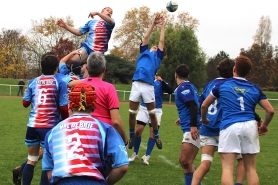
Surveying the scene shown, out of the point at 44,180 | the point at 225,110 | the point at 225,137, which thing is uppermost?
the point at 225,110

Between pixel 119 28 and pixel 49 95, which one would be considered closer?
pixel 49 95

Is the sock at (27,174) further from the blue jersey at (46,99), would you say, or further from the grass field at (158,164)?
the grass field at (158,164)

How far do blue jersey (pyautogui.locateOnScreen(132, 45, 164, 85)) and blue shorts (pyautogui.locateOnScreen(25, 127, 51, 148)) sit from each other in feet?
10.7

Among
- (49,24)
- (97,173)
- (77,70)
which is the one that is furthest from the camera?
(49,24)

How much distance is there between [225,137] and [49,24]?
191 ft

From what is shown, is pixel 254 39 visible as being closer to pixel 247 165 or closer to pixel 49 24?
pixel 49 24

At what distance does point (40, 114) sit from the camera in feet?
20.0

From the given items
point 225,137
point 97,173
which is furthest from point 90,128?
point 225,137

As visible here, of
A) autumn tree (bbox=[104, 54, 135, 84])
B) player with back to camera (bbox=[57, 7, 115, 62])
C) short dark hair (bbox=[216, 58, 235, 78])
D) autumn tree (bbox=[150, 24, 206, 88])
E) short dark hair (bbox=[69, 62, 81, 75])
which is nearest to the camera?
short dark hair (bbox=[216, 58, 235, 78])

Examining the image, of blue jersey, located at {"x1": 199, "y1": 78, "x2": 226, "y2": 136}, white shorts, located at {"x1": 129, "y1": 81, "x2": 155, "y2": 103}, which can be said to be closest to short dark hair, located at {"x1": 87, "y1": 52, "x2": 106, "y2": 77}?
blue jersey, located at {"x1": 199, "y1": 78, "x2": 226, "y2": 136}

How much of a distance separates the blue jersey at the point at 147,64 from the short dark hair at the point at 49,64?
2979mm

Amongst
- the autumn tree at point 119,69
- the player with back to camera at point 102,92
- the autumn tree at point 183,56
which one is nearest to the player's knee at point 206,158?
the player with back to camera at point 102,92

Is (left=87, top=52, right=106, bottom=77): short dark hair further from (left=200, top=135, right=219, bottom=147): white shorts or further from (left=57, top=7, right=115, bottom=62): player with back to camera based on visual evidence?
(left=57, top=7, right=115, bottom=62): player with back to camera

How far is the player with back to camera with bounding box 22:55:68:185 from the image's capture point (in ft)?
19.9
